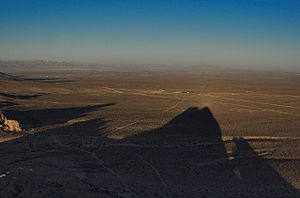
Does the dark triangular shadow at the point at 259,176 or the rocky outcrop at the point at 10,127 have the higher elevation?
the rocky outcrop at the point at 10,127

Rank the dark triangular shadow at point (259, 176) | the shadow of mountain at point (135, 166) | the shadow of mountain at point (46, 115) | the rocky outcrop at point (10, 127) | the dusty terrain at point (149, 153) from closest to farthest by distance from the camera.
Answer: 1. the shadow of mountain at point (135, 166)
2. the dusty terrain at point (149, 153)
3. the dark triangular shadow at point (259, 176)
4. the rocky outcrop at point (10, 127)
5. the shadow of mountain at point (46, 115)

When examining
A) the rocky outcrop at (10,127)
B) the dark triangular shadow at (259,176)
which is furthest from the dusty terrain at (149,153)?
the rocky outcrop at (10,127)

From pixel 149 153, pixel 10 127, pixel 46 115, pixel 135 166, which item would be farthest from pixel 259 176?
pixel 46 115

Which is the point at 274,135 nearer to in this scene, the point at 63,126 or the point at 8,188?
the point at 63,126

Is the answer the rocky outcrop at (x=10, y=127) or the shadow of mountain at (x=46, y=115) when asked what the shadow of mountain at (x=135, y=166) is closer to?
the rocky outcrop at (x=10, y=127)

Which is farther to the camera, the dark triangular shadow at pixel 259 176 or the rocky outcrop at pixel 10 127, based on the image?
the rocky outcrop at pixel 10 127

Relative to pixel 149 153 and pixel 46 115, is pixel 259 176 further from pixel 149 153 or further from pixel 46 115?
pixel 46 115

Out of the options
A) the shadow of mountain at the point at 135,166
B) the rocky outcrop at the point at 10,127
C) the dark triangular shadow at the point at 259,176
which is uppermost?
the rocky outcrop at the point at 10,127

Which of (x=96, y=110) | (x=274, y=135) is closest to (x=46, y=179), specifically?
(x=274, y=135)
